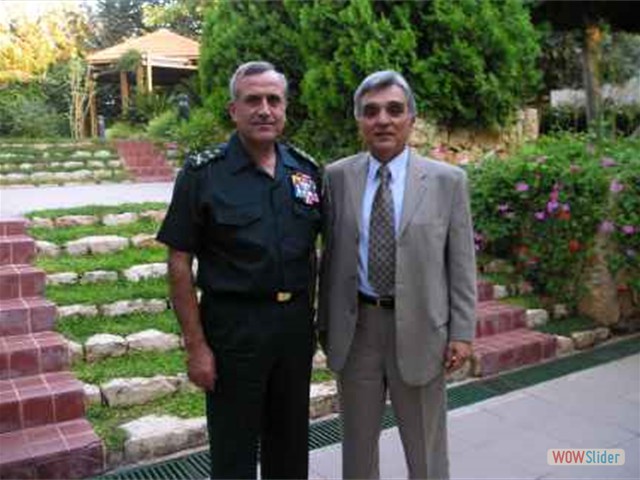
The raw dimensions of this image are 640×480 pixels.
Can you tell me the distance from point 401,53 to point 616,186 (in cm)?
249

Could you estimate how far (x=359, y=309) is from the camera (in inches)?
91.0

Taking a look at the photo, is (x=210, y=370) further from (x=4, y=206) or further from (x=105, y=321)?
(x=4, y=206)

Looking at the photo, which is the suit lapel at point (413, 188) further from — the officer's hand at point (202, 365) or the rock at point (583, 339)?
the rock at point (583, 339)

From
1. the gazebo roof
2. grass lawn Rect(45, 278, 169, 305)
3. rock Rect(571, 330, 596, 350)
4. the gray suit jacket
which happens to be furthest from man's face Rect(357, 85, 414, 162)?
the gazebo roof

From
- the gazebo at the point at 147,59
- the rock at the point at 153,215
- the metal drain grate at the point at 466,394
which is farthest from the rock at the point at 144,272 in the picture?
the gazebo at the point at 147,59

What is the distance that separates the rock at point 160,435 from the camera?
3.14 metres

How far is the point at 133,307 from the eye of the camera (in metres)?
4.29

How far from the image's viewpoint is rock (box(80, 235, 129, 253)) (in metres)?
5.04

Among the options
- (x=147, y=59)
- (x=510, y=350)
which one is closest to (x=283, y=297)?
(x=510, y=350)

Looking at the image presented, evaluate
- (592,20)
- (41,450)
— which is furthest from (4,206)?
(592,20)

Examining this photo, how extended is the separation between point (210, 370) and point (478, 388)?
8.53 ft

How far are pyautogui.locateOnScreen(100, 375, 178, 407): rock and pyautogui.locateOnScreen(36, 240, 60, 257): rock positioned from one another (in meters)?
1.66

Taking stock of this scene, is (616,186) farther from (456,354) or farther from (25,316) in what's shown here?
(25,316)

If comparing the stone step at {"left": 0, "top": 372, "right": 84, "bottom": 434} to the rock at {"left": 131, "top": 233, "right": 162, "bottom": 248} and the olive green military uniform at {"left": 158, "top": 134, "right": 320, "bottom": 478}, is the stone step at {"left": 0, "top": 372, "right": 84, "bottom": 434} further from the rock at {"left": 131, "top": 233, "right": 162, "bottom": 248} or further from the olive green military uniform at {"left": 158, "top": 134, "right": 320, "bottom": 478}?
the rock at {"left": 131, "top": 233, "right": 162, "bottom": 248}
